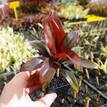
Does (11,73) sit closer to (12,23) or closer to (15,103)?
(15,103)

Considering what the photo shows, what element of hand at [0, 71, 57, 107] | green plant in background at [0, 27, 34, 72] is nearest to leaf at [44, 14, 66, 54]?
hand at [0, 71, 57, 107]

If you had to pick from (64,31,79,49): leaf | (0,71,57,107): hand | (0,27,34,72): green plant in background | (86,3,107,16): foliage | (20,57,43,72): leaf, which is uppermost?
(64,31,79,49): leaf

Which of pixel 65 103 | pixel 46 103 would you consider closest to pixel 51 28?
pixel 46 103

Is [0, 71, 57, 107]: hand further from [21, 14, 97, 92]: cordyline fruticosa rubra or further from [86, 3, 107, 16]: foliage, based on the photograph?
[86, 3, 107, 16]: foliage

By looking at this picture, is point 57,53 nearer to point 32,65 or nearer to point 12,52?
point 32,65

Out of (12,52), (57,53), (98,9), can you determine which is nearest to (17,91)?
(57,53)

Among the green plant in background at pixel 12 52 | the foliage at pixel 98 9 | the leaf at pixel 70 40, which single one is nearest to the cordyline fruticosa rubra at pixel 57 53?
the leaf at pixel 70 40
